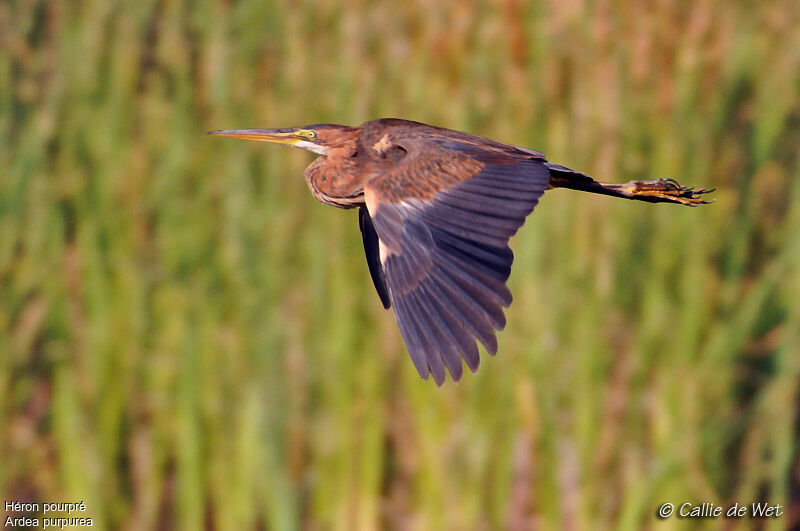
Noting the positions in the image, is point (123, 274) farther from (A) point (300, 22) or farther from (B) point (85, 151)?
(A) point (300, 22)

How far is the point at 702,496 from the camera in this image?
3.70 metres

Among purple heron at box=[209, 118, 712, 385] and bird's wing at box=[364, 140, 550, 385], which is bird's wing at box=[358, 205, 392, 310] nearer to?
purple heron at box=[209, 118, 712, 385]

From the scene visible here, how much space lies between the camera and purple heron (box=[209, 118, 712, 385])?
2641mm

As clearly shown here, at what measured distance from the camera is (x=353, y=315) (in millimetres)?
3652

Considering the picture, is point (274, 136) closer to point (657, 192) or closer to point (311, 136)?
point (311, 136)

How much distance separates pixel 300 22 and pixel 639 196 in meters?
Result: 1.28

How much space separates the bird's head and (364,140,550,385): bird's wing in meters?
0.18

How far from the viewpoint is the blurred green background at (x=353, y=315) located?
366 centimetres

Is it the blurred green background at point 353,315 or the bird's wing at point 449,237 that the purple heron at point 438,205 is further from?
the blurred green background at point 353,315

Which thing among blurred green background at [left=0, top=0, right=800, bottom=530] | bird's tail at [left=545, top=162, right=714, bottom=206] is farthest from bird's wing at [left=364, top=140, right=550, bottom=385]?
blurred green background at [left=0, top=0, right=800, bottom=530]

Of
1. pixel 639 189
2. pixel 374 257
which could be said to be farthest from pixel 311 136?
pixel 639 189

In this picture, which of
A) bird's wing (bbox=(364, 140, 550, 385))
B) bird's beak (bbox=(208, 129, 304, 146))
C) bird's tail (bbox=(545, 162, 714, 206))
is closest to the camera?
bird's wing (bbox=(364, 140, 550, 385))

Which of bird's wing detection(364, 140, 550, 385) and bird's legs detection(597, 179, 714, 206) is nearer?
bird's wing detection(364, 140, 550, 385)

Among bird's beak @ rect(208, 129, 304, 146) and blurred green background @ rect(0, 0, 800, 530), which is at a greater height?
bird's beak @ rect(208, 129, 304, 146)
